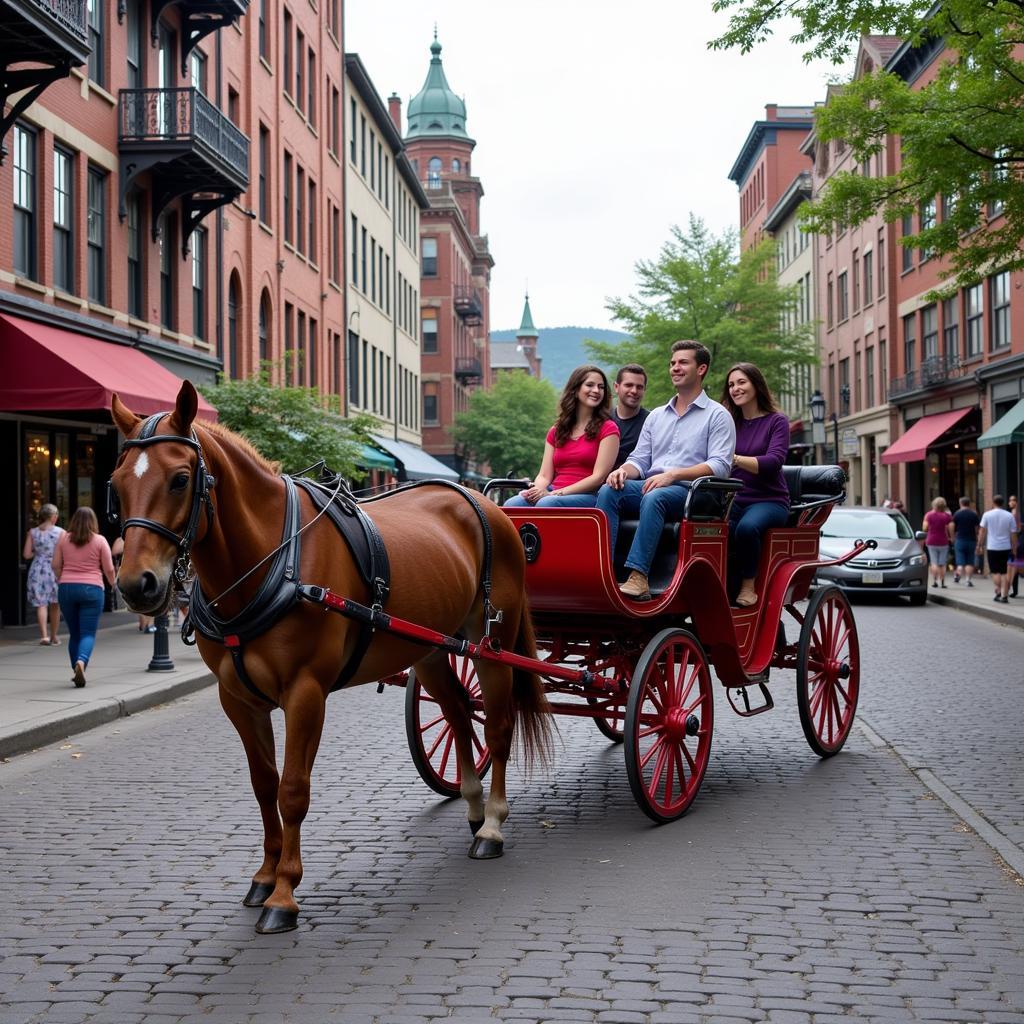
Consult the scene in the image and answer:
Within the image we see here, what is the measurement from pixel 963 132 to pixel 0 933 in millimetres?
15434

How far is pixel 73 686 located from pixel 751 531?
7205mm

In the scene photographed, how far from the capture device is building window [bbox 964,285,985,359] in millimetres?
36938

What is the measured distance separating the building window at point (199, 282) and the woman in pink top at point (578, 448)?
18.6m

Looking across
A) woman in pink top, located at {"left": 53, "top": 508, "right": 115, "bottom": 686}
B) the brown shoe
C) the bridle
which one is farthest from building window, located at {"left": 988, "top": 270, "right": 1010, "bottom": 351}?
the bridle

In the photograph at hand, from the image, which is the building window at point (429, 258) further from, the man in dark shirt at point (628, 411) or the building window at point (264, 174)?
the man in dark shirt at point (628, 411)

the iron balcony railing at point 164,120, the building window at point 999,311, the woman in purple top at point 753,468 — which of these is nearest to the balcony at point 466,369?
the building window at point 999,311

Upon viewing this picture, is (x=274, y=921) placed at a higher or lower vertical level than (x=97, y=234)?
lower

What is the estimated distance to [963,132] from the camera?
16750mm

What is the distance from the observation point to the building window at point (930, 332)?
41.9 meters

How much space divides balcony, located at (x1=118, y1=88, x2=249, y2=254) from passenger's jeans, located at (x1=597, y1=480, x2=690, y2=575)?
1612cm

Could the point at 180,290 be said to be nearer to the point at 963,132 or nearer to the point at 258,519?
the point at 963,132

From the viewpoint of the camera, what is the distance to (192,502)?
Result: 15.5ft

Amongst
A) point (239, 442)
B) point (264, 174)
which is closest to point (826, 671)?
point (239, 442)

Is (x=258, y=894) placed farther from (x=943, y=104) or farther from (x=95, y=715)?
(x=943, y=104)
